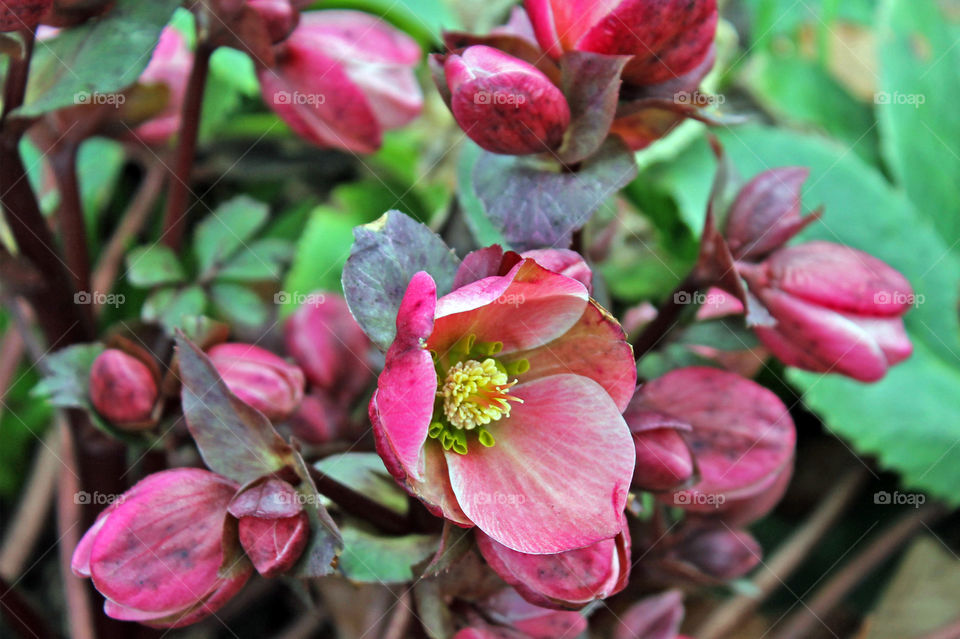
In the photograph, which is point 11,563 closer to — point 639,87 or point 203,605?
point 203,605

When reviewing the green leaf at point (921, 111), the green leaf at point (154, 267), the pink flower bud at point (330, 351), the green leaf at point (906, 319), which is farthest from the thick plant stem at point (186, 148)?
the green leaf at point (921, 111)

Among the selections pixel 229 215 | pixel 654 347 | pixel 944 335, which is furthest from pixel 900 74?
pixel 229 215

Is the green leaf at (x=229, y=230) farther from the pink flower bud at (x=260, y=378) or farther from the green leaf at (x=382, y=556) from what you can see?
the green leaf at (x=382, y=556)

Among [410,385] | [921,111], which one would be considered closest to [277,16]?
[410,385]

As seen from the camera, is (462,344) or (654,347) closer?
(462,344)

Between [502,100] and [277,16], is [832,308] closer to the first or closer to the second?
[502,100]

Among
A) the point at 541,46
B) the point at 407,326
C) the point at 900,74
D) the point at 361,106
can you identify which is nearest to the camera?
the point at 407,326
